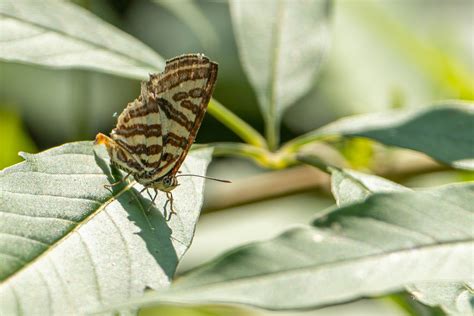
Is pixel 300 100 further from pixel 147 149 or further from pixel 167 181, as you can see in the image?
pixel 167 181

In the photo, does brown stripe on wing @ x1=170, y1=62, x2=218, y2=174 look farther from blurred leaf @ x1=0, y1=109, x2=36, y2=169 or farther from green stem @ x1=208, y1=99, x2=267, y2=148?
blurred leaf @ x1=0, y1=109, x2=36, y2=169

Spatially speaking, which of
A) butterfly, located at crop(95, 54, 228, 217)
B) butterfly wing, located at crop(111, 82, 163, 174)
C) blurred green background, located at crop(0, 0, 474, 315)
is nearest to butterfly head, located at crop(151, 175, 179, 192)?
butterfly, located at crop(95, 54, 228, 217)

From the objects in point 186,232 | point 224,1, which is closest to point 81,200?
point 186,232

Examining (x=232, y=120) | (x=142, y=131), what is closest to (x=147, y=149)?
(x=142, y=131)

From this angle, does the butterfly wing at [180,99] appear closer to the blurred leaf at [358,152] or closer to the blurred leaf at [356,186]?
the blurred leaf at [356,186]

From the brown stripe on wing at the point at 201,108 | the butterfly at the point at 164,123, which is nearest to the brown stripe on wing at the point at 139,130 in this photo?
the butterfly at the point at 164,123
